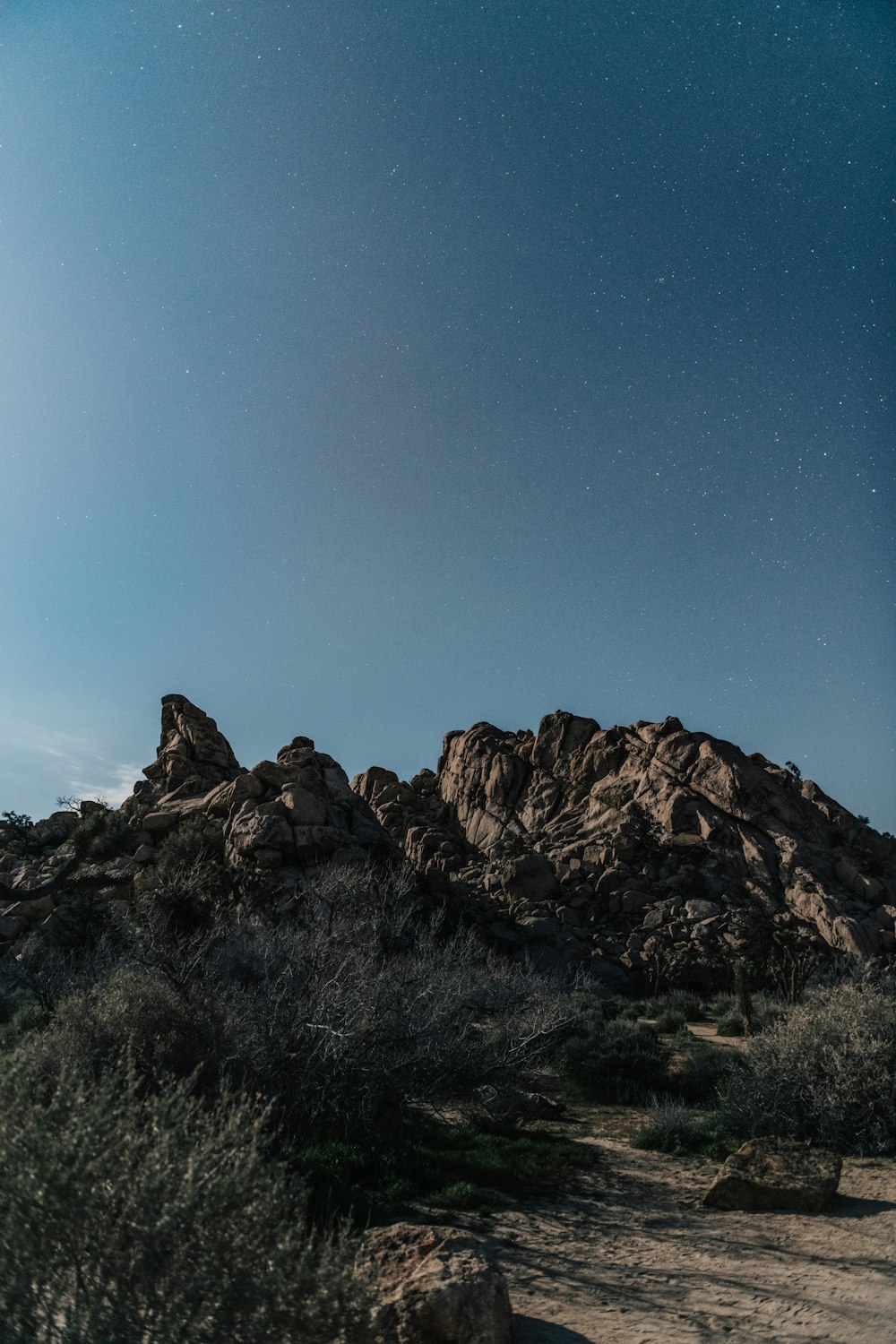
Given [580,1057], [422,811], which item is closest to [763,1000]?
[580,1057]

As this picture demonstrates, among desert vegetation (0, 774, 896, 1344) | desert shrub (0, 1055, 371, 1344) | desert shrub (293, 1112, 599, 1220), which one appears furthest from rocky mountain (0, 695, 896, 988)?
desert shrub (0, 1055, 371, 1344)

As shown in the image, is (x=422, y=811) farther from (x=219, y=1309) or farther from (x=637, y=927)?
(x=219, y=1309)

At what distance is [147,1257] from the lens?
3430 millimetres

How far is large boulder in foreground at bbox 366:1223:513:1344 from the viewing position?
5223 mm

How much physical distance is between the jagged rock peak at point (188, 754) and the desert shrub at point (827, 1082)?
107 feet

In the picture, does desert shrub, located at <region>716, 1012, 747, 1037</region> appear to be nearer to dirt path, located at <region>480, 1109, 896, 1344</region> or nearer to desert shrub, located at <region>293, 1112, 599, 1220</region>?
desert shrub, located at <region>293, 1112, 599, 1220</region>

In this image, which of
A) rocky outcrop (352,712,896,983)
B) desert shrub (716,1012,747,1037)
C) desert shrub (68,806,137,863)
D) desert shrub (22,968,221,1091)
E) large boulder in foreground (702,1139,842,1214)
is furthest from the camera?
rocky outcrop (352,712,896,983)

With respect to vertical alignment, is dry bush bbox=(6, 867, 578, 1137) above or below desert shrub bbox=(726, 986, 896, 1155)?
below

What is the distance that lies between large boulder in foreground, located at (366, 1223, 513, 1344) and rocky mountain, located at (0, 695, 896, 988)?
2459cm

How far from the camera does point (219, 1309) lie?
132 inches

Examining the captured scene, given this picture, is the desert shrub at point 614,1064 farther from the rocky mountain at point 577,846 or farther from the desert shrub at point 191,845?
the desert shrub at point 191,845

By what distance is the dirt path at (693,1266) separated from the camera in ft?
19.6

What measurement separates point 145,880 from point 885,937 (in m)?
35.3

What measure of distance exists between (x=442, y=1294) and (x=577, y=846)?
145 ft
